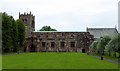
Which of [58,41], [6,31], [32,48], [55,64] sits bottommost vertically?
[32,48]

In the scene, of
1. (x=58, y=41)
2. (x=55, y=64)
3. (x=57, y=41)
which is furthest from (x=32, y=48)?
(x=55, y=64)

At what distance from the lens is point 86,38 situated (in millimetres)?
121000

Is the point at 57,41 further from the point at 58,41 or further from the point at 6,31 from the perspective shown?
the point at 6,31

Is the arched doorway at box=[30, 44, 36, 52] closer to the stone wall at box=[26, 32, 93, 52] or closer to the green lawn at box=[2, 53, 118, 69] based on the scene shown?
the stone wall at box=[26, 32, 93, 52]

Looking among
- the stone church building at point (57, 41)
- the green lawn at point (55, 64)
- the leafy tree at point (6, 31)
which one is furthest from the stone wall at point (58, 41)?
the green lawn at point (55, 64)

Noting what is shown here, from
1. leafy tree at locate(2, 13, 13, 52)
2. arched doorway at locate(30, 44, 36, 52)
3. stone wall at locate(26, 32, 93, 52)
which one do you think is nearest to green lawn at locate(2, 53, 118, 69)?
leafy tree at locate(2, 13, 13, 52)

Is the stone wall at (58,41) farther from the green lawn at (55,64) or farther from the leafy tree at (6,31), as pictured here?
the green lawn at (55,64)

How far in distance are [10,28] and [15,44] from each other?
430 inches

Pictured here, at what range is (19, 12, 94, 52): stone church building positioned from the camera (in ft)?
398

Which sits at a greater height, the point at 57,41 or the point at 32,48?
the point at 57,41

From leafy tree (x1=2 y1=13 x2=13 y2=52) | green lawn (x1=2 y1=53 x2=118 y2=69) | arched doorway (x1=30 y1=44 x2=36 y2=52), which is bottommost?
arched doorway (x1=30 y1=44 x2=36 y2=52)

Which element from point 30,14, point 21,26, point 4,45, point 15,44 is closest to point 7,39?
point 4,45

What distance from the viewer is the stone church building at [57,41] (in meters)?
121

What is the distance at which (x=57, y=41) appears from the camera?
123 meters
